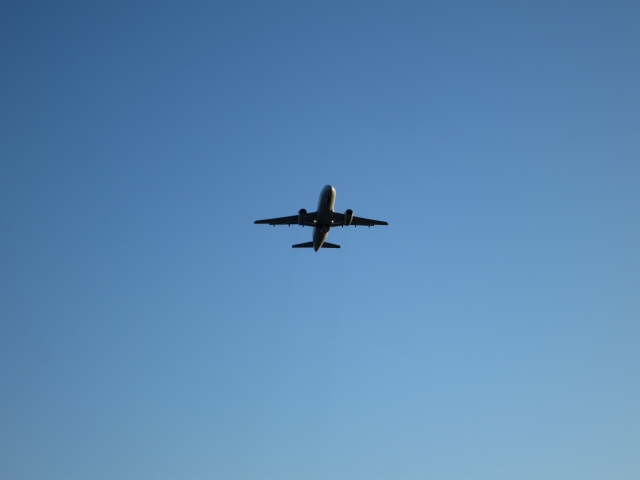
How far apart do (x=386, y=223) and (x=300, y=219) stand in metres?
11.5

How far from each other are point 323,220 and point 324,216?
0.93m

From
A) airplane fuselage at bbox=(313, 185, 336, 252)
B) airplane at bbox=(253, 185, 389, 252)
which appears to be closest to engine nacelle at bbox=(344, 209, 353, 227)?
airplane at bbox=(253, 185, 389, 252)

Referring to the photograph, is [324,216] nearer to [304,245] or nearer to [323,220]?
[323,220]

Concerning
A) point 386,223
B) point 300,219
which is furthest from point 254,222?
point 386,223

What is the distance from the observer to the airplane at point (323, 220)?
3772 inches

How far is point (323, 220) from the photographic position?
9869 centimetres

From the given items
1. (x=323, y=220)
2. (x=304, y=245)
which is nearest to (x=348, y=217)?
(x=323, y=220)

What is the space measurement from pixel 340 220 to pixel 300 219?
4.65 meters

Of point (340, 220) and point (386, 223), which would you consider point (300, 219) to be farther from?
point (386, 223)

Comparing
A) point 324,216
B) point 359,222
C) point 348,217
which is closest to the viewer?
point 324,216

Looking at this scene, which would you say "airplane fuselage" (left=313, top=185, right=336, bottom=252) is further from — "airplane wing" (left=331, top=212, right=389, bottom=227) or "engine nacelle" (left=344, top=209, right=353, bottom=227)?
"engine nacelle" (left=344, top=209, right=353, bottom=227)

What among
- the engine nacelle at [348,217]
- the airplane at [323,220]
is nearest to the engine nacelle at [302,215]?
the airplane at [323,220]

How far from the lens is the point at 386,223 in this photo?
10438 cm

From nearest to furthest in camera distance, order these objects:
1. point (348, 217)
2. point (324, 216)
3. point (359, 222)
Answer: point (324, 216)
point (348, 217)
point (359, 222)
